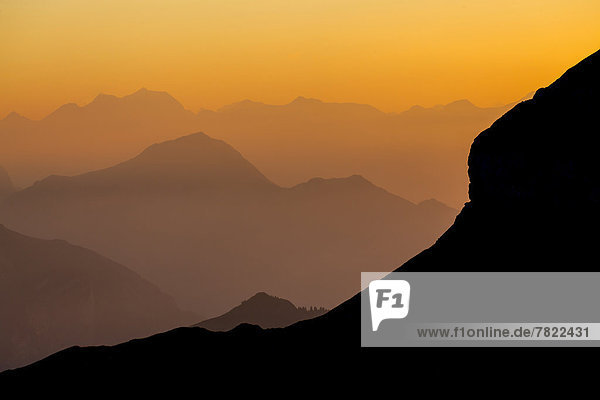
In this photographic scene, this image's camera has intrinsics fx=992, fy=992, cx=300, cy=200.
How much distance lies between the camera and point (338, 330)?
8606 centimetres

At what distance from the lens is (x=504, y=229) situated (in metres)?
82.6

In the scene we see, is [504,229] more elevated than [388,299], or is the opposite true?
[504,229]

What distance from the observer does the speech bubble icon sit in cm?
8038

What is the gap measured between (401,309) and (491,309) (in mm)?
8512

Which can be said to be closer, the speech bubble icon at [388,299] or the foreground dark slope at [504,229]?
the foreground dark slope at [504,229]

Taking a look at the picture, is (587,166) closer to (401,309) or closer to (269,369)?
(401,309)

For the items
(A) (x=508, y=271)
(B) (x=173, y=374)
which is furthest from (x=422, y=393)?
(B) (x=173, y=374)

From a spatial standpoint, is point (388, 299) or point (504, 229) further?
point (388, 299)

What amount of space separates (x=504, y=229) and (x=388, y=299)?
1127cm

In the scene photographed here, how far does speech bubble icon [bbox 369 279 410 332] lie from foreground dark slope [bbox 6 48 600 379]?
256 centimetres

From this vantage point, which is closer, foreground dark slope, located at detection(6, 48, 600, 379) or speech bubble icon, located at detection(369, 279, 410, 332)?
foreground dark slope, located at detection(6, 48, 600, 379)

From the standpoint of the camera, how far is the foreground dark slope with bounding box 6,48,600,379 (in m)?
75.5

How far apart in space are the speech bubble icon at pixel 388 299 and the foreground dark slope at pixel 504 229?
2.56 m

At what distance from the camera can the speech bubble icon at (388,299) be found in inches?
3164
